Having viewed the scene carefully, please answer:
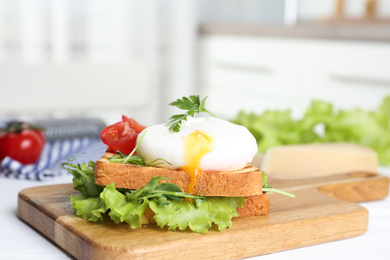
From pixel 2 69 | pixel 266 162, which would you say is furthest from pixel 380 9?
pixel 266 162

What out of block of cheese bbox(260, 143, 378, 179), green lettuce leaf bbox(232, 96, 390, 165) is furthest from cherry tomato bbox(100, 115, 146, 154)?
green lettuce leaf bbox(232, 96, 390, 165)

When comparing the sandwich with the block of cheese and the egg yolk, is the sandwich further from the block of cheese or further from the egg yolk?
the block of cheese

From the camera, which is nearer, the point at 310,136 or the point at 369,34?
the point at 310,136

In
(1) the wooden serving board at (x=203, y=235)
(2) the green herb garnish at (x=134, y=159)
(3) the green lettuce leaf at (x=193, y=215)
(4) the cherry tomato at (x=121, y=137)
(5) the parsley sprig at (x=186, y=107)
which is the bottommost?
(1) the wooden serving board at (x=203, y=235)

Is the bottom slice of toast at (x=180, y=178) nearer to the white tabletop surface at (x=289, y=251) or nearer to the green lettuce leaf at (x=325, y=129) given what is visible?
the white tabletop surface at (x=289, y=251)

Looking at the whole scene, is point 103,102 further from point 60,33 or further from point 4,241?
point 4,241

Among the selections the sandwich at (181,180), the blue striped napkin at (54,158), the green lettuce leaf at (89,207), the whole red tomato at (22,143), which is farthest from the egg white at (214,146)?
the whole red tomato at (22,143)

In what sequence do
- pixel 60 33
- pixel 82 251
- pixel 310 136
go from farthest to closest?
pixel 60 33, pixel 310 136, pixel 82 251

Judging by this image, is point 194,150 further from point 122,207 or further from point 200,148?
point 122,207
